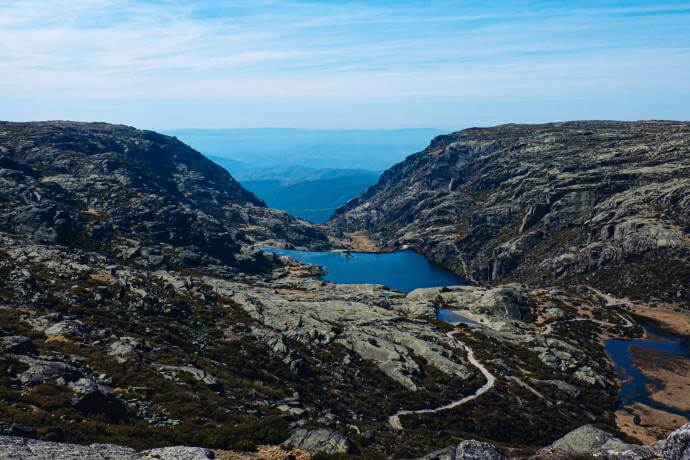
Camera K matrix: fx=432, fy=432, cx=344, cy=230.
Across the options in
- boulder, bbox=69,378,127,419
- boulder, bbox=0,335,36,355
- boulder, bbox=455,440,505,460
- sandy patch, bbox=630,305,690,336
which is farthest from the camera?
sandy patch, bbox=630,305,690,336

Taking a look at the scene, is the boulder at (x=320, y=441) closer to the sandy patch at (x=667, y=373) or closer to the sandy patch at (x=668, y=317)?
the sandy patch at (x=667, y=373)

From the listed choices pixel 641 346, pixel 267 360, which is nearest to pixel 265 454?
pixel 267 360

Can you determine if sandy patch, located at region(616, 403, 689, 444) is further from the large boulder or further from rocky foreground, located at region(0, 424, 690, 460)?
the large boulder

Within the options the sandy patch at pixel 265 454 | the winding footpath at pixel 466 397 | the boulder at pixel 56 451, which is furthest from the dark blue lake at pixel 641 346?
the boulder at pixel 56 451

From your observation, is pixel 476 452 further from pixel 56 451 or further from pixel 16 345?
pixel 16 345

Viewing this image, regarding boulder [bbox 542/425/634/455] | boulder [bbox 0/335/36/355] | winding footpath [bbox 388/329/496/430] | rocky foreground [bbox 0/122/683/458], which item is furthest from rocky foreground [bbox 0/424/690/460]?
winding footpath [bbox 388/329/496/430]

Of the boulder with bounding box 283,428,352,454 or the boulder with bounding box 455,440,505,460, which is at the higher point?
the boulder with bounding box 455,440,505,460
